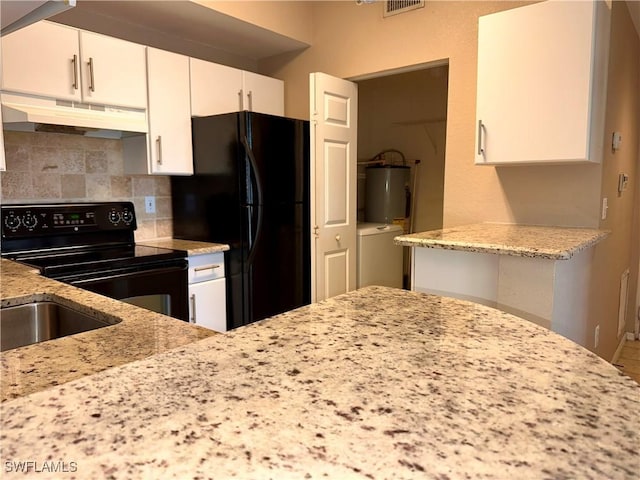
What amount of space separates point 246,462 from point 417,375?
0.28 m

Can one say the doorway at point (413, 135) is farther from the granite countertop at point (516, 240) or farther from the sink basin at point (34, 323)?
the sink basin at point (34, 323)

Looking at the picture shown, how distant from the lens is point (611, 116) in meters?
2.36

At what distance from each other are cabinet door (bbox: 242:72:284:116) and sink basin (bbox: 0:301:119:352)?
2.19 metres

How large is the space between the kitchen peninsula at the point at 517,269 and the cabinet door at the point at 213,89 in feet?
5.48

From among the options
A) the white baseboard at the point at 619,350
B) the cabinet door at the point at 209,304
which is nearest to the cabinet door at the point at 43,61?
the cabinet door at the point at 209,304

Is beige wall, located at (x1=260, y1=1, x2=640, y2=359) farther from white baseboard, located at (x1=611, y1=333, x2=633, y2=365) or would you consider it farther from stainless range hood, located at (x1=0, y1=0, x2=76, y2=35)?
stainless range hood, located at (x1=0, y1=0, x2=76, y2=35)

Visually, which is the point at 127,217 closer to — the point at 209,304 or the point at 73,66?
the point at 209,304

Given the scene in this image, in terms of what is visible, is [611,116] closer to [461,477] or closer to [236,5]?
[236,5]

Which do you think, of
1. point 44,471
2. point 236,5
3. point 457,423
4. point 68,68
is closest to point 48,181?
point 68,68

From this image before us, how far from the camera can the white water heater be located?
14.2 feet

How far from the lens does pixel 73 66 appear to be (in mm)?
2273

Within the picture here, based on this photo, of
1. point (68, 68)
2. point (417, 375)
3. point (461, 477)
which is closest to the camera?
point (461, 477)

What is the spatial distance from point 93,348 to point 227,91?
247 centimetres

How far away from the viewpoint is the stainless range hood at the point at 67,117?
2.07 meters
